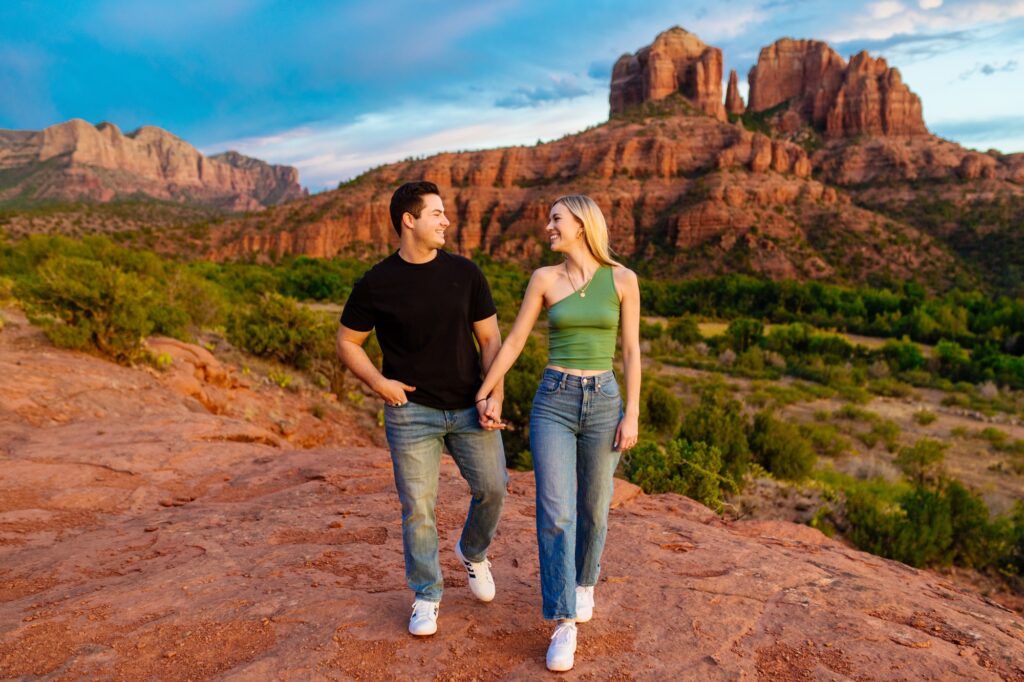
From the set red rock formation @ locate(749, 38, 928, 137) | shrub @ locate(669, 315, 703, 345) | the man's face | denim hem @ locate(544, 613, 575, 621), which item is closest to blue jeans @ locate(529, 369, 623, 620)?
denim hem @ locate(544, 613, 575, 621)

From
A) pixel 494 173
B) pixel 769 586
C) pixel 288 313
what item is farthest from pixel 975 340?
pixel 494 173

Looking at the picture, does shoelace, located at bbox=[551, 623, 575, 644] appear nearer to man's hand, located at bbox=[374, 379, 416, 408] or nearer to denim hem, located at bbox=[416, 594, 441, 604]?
denim hem, located at bbox=[416, 594, 441, 604]

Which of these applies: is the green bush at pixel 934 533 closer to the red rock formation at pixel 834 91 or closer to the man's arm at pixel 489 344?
the man's arm at pixel 489 344

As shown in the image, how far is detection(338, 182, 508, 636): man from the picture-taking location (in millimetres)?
2932

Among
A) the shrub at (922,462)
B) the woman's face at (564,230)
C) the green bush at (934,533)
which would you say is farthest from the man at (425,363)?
the shrub at (922,462)

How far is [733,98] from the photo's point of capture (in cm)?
11356

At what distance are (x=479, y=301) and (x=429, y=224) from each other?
446 mm

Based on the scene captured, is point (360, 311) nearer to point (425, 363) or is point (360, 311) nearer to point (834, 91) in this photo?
point (425, 363)

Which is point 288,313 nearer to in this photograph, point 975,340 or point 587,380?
point 587,380

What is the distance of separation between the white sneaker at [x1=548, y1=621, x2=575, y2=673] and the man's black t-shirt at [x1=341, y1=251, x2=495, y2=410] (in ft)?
3.69

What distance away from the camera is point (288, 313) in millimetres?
16562

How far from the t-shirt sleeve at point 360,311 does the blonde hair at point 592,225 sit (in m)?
0.99

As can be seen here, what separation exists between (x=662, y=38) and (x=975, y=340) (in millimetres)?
97957

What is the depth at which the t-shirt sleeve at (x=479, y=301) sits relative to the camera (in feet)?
10.0
